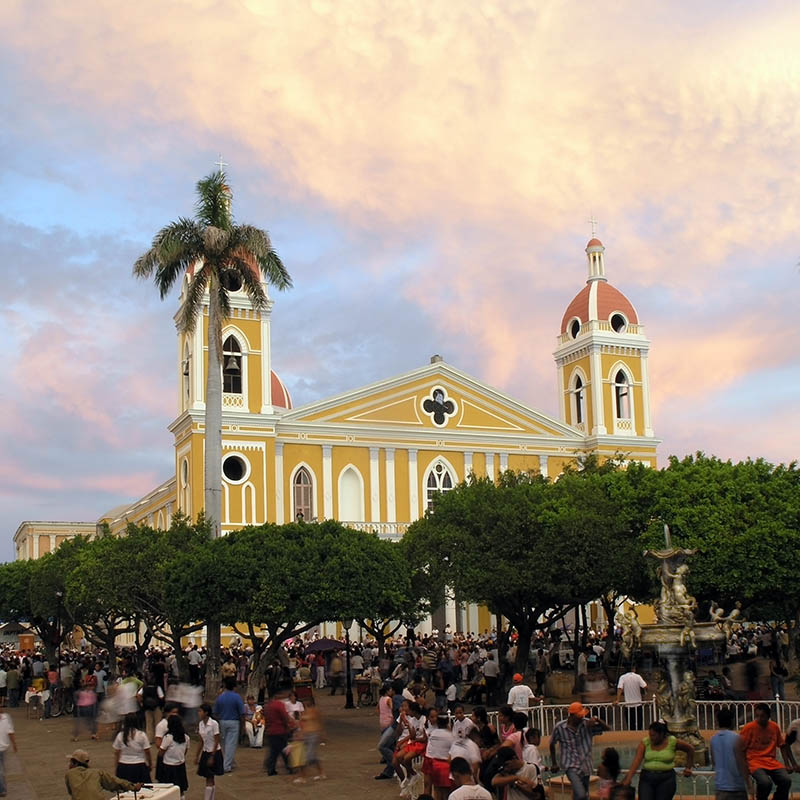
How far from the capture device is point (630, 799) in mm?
9125

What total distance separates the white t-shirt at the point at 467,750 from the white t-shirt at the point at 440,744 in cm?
40

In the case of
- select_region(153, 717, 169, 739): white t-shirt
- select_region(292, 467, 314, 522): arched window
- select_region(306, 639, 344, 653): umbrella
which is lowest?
select_region(153, 717, 169, 739): white t-shirt

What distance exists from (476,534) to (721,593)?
6535mm

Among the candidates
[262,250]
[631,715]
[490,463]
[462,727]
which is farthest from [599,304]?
[462,727]

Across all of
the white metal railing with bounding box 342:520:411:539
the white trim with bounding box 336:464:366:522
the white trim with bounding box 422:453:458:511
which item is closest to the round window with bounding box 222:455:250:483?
the white trim with bounding box 336:464:366:522

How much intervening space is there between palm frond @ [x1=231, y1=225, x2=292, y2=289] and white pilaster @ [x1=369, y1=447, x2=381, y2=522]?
22.8 meters

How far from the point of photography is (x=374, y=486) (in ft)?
170

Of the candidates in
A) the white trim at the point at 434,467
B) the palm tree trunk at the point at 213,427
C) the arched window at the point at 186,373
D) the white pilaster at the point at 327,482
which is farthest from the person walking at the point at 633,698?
the arched window at the point at 186,373

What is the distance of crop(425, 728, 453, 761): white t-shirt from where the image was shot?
1245 cm

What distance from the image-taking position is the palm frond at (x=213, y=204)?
29969mm

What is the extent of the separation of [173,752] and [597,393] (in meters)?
45.1

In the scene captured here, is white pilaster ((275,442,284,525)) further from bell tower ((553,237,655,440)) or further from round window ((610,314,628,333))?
round window ((610,314,628,333))

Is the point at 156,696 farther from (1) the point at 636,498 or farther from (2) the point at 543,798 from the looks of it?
(1) the point at 636,498

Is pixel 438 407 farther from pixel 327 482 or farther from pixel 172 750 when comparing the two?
pixel 172 750
